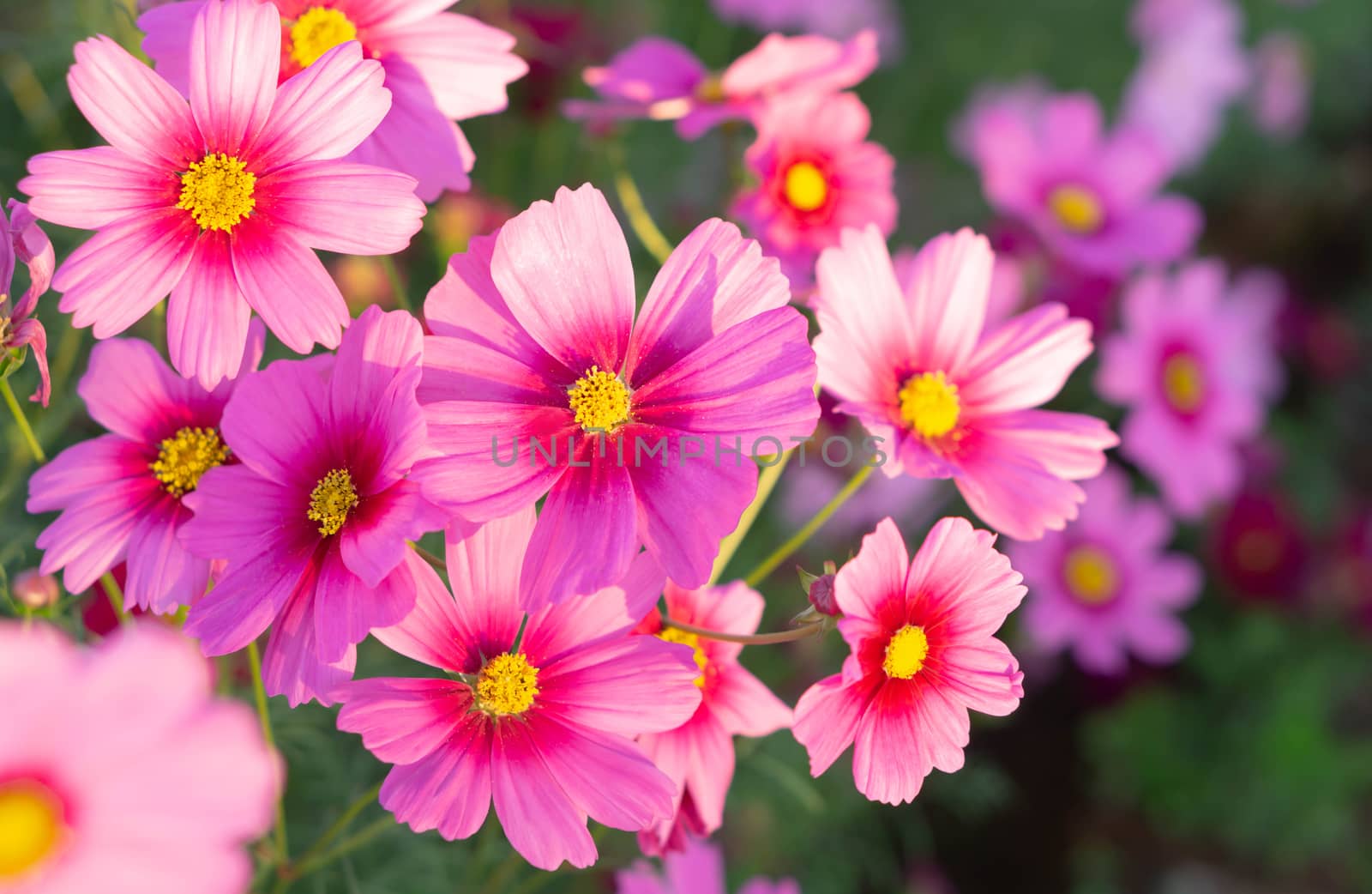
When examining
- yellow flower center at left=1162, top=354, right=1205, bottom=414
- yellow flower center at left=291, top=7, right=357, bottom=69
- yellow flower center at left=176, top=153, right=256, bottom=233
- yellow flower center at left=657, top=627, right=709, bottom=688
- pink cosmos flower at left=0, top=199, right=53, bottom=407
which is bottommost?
yellow flower center at left=1162, top=354, right=1205, bottom=414

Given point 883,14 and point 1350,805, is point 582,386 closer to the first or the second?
→ point 1350,805

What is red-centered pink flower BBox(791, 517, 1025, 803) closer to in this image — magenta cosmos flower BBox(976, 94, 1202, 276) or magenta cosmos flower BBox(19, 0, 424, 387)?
magenta cosmos flower BBox(19, 0, 424, 387)

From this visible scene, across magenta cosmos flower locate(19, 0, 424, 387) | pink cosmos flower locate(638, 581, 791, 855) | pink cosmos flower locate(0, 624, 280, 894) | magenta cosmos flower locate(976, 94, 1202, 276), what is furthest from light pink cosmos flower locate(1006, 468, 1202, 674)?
pink cosmos flower locate(0, 624, 280, 894)

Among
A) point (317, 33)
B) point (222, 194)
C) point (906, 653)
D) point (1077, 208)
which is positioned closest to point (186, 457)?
point (222, 194)

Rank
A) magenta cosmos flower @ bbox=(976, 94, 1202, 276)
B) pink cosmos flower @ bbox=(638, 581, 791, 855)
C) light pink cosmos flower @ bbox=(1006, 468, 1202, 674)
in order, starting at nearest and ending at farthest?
pink cosmos flower @ bbox=(638, 581, 791, 855), magenta cosmos flower @ bbox=(976, 94, 1202, 276), light pink cosmos flower @ bbox=(1006, 468, 1202, 674)

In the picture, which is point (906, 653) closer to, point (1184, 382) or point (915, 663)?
point (915, 663)

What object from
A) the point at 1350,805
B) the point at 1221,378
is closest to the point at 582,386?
the point at 1221,378

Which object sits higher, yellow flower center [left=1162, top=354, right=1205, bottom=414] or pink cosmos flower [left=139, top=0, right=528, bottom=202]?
pink cosmos flower [left=139, top=0, right=528, bottom=202]

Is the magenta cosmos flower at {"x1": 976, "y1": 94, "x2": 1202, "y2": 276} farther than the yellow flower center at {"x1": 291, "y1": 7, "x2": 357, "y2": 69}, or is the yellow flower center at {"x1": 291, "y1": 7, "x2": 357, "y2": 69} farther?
the magenta cosmos flower at {"x1": 976, "y1": 94, "x2": 1202, "y2": 276}
